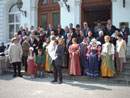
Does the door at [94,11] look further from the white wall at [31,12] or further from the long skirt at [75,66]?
the long skirt at [75,66]

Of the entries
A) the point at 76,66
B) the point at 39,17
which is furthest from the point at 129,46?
the point at 39,17

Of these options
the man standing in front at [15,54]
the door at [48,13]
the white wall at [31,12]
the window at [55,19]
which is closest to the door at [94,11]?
the window at [55,19]

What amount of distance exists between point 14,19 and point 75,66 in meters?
8.51

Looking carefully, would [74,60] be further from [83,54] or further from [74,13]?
[74,13]

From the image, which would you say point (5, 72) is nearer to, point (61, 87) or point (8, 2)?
point (61, 87)

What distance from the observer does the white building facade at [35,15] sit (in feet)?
30.1

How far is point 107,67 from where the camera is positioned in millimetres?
6301

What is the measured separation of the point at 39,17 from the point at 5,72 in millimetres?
5224

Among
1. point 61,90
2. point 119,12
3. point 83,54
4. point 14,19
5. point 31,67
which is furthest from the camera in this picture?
point 14,19

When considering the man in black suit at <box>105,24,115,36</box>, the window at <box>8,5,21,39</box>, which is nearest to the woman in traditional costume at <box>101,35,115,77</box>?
the man in black suit at <box>105,24,115,36</box>

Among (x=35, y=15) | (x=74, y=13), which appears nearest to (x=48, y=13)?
(x=35, y=15)

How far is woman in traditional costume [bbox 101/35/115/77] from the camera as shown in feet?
20.6

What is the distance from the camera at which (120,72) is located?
6.53m

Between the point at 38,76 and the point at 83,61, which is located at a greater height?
the point at 83,61
